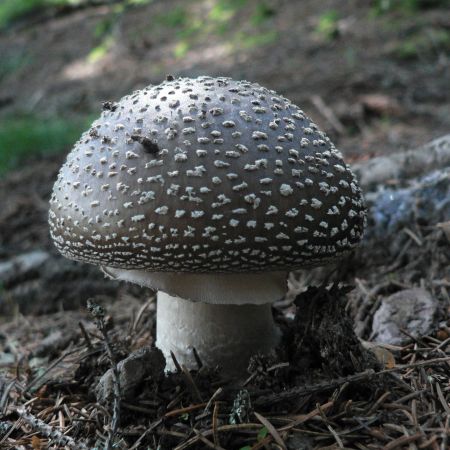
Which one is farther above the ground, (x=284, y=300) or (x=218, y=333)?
(x=218, y=333)

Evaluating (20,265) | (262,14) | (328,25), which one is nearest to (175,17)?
(262,14)

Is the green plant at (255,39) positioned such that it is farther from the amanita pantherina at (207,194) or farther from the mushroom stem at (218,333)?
the mushroom stem at (218,333)

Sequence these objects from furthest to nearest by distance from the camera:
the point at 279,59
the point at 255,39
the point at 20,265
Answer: the point at 255,39, the point at 279,59, the point at 20,265

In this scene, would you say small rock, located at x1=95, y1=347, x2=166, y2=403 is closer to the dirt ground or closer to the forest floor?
the forest floor

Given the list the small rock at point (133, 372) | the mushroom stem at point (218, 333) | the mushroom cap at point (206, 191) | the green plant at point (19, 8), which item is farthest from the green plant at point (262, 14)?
the small rock at point (133, 372)

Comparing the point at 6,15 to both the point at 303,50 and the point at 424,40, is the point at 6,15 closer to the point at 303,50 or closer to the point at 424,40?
the point at 303,50

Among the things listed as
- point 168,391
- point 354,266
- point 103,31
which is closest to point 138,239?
point 168,391

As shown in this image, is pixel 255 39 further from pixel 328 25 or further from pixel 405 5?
pixel 405 5
